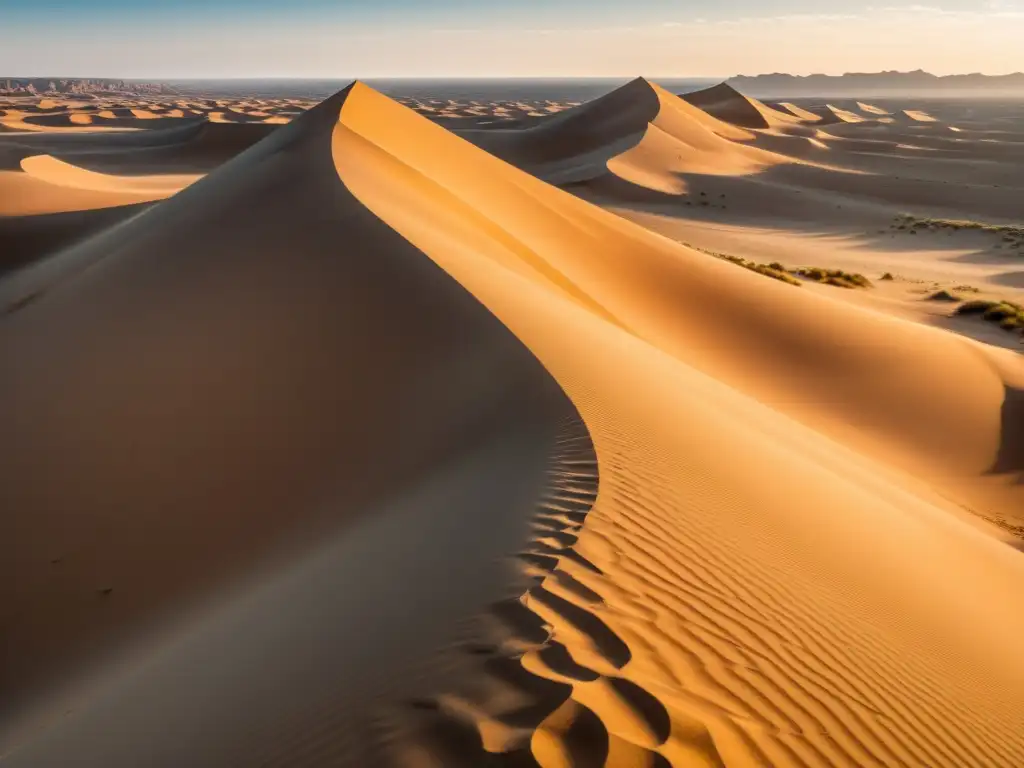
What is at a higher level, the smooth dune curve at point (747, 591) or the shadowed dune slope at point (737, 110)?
the shadowed dune slope at point (737, 110)

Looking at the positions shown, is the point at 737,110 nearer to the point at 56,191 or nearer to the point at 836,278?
the point at 836,278

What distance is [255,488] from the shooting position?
6.00 metres

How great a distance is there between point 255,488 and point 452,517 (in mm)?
2607

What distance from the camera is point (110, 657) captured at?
4723 millimetres

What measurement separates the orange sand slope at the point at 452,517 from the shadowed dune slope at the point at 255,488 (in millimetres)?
26

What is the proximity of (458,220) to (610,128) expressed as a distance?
4475cm

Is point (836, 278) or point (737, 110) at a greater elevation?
point (737, 110)

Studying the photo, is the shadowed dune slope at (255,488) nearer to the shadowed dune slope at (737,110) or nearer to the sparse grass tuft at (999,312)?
the sparse grass tuft at (999,312)

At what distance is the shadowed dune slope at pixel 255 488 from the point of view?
122 inches

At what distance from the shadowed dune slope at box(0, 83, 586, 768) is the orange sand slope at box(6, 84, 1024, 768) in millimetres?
26

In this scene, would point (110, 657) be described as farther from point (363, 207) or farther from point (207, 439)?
point (363, 207)

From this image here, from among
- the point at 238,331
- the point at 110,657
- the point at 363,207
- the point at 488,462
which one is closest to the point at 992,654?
the point at 488,462

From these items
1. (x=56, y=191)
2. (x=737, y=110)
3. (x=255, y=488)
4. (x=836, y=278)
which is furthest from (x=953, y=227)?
(x=737, y=110)

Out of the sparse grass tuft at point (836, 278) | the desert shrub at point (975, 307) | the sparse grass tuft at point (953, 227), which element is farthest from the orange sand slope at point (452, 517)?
the sparse grass tuft at point (953, 227)
